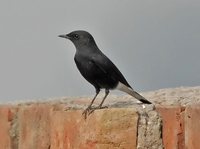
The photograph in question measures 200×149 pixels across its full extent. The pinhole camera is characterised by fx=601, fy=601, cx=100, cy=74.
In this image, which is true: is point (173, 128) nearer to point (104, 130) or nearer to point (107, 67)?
point (104, 130)

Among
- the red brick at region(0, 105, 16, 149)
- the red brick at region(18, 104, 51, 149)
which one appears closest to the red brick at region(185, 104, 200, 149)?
the red brick at region(18, 104, 51, 149)

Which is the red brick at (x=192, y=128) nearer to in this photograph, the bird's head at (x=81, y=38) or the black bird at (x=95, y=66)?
the black bird at (x=95, y=66)

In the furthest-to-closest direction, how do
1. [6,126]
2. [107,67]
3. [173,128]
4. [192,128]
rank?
[107,67]
[6,126]
[173,128]
[192,128]

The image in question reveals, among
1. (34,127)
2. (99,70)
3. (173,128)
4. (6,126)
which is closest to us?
(173,128)

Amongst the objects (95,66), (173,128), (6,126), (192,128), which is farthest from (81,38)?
(192,128)

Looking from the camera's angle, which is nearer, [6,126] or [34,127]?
[34,127]

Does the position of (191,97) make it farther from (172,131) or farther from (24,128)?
(24,128)

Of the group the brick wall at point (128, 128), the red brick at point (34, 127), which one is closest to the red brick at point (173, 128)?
the brick wall at point (128, 128)
